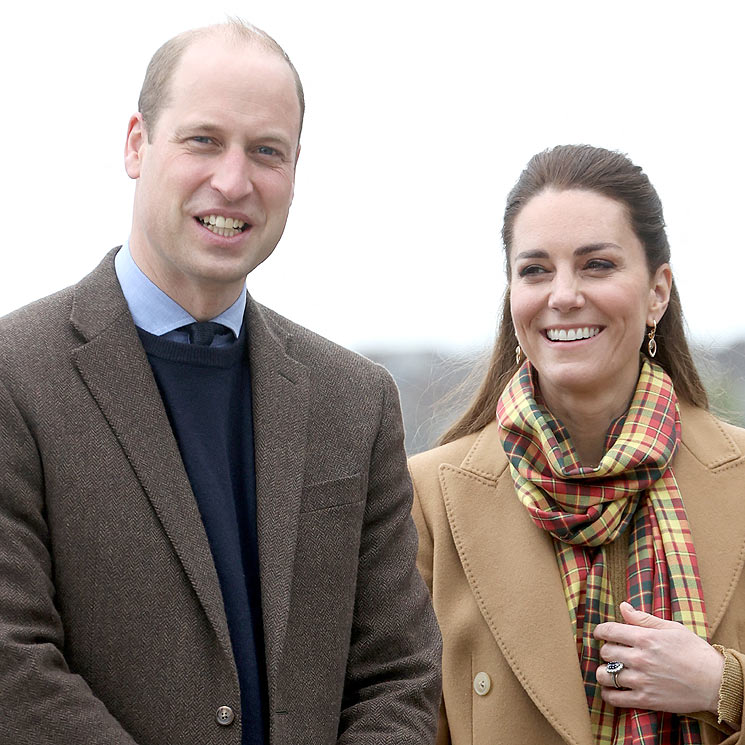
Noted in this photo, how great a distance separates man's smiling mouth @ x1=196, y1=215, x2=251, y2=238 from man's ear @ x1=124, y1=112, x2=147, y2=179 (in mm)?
188

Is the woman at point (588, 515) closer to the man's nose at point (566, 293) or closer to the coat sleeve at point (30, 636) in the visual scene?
the man's nose at point (566, 293)

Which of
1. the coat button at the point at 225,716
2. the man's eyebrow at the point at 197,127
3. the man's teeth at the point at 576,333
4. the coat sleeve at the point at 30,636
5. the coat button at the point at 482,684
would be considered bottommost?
the coat button at the point at 482,684

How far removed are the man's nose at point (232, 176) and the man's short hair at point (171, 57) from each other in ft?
0.49

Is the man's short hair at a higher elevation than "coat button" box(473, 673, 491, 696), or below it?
higher

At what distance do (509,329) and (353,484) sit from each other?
4.01 ft

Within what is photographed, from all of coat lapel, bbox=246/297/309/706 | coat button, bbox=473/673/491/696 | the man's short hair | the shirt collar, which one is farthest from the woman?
the shirt collar

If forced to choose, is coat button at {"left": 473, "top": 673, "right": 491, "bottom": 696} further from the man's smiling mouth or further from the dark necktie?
the man's smiling mouth

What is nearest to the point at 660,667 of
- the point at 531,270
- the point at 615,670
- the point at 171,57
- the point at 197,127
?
the point at 615,670

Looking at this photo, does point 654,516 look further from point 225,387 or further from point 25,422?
point 25,422

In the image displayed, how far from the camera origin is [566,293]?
304 centimetres

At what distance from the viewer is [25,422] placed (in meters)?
2.05

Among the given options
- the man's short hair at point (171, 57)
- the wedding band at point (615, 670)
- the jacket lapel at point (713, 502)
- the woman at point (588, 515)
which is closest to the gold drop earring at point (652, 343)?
the woman at point (588, 515)

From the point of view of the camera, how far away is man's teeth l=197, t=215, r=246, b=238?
7.21 ft

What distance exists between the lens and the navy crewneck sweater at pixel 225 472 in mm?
2166
